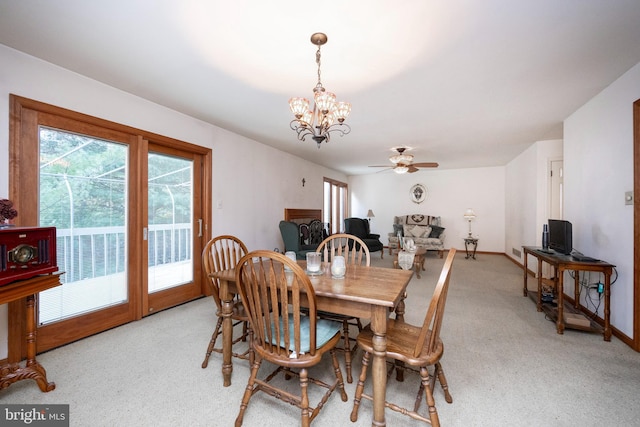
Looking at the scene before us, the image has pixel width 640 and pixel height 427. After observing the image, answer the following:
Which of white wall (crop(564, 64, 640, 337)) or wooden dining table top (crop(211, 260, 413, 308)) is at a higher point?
white wall (crop(564, 64, 640, 337))

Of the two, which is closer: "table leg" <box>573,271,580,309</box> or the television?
the television

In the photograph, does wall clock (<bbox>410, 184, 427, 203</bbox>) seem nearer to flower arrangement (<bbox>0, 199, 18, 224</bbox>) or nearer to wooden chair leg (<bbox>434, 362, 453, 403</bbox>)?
wooden chair leg (<bbox>434, 362, 453, 403</bbox>)

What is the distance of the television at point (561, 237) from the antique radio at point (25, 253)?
14.4 feet

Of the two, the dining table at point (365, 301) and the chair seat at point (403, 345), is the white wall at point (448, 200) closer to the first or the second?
the dining table at point (365, 301)

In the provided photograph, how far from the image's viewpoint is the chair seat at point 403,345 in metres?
1.30

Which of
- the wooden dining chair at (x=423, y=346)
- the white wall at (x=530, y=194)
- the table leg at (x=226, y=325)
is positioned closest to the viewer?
the wooden dining chair at (x=423, y=346)

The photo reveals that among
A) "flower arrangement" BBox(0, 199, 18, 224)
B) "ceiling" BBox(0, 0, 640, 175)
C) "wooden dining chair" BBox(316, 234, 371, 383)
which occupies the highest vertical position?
"ceiling" BBox(0, 0, 640, 175)

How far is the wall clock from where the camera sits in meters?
7.82

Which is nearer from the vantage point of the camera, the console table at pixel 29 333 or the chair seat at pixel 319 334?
the chair seat at pixel 319 334

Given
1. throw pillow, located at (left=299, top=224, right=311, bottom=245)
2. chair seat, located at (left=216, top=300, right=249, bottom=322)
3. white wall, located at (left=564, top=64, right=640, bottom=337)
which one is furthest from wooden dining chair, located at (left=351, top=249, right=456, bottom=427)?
throw pillow, located at (left=299, top=224, right=311, bottom=245)

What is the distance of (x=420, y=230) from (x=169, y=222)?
6080 mm

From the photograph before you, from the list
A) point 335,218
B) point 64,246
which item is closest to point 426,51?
point 64,246

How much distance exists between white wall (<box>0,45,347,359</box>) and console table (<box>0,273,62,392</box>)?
1.61ft

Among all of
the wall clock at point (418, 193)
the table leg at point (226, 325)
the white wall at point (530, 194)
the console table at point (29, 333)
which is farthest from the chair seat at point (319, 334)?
the wall clock at point (418, 193)
